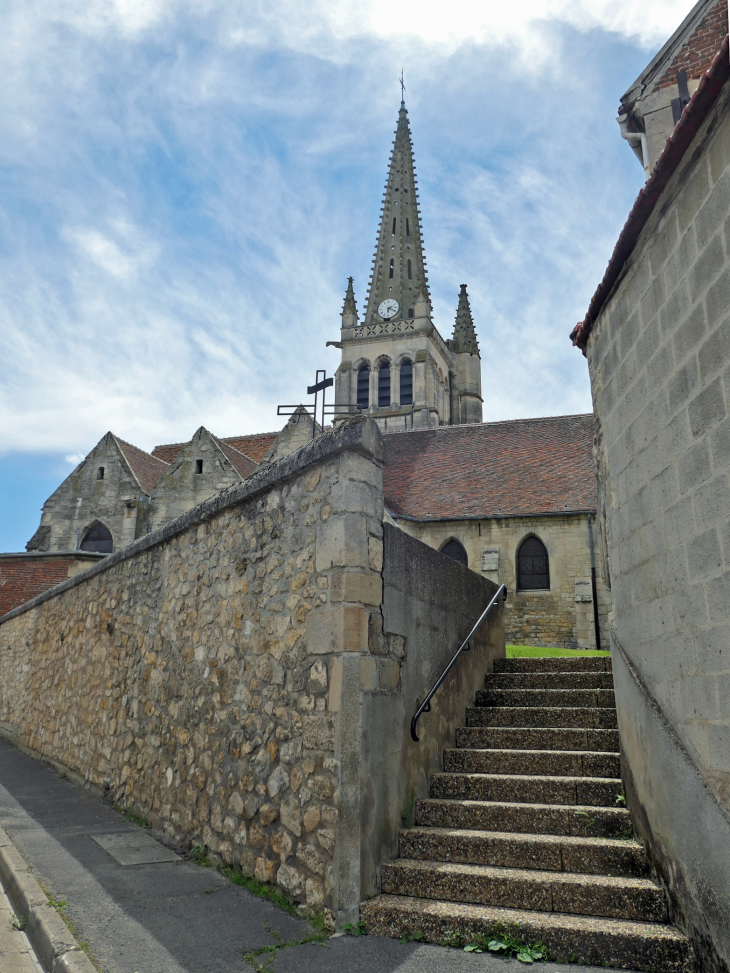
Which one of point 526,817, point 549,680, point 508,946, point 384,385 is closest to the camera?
point 508,946

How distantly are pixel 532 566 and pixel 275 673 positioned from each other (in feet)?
50.6

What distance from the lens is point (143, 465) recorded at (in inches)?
1137

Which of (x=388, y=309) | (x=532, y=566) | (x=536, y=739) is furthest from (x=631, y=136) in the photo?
(x=388, y=309)

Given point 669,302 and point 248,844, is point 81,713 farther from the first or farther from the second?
point 669,302

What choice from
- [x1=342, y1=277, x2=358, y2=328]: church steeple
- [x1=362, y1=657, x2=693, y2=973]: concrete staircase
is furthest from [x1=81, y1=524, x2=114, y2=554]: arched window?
[x1=342, y1=277, x2=358, y2=328]: church steeple

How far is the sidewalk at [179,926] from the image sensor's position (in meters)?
3.57

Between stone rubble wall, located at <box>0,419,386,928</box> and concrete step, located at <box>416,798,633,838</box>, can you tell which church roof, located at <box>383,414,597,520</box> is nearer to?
stone rubble wall, located at <box>0,419,386,928</box>

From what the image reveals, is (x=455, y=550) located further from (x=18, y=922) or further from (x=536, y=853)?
(x=18, y=922)

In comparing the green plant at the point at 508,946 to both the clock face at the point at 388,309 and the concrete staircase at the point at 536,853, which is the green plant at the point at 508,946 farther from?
the clock face at the point at 388,309

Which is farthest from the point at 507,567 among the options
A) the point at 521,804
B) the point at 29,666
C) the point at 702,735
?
the point at 702,735

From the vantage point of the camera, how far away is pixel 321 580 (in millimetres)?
4645

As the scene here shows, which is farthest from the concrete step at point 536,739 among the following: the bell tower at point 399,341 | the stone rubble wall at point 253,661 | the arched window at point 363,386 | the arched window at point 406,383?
the arched window at point 363,386

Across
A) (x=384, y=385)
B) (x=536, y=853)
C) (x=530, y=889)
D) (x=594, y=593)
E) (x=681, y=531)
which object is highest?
(x=384, y=385)

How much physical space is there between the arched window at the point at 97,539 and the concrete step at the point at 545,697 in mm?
22431
